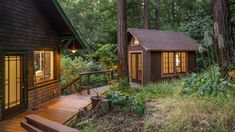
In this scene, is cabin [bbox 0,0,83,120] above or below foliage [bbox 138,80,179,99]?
above

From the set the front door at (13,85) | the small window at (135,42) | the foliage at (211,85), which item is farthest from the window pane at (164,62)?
the front door at (13,85)

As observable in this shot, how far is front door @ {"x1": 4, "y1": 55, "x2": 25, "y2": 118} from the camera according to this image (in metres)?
7.27

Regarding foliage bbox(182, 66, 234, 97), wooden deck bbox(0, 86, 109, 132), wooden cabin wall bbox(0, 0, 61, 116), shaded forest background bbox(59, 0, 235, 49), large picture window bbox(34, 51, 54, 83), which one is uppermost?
shaded forest background bbox(59, 0, 235, 49)

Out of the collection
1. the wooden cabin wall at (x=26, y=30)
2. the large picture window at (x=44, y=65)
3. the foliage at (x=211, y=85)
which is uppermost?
the wooden cabin wall at (x=26, y=30)

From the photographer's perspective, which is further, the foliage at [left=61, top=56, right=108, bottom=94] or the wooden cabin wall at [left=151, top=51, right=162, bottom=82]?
the wooden cabin wall at [left=151, top=51, right=162, bottom=82]

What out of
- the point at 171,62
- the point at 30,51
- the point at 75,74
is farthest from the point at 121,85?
the point at 171,62

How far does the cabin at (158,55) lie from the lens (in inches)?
598

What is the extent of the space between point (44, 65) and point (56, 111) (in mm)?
2454

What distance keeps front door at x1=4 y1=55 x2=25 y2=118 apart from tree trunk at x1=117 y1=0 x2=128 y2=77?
4.55 m

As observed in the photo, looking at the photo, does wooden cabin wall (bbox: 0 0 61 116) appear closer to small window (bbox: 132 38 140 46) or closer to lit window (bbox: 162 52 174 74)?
small window (bbox: 132 38 140 46)

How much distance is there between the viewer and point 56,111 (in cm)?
806

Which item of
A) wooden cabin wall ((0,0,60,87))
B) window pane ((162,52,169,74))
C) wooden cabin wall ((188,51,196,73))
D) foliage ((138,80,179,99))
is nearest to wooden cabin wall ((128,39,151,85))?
window pane ((162,52,169,74))

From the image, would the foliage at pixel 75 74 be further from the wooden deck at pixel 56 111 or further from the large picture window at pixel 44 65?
the wooden deck at pixel 56 111

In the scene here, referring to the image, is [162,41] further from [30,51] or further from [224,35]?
[30,51]
